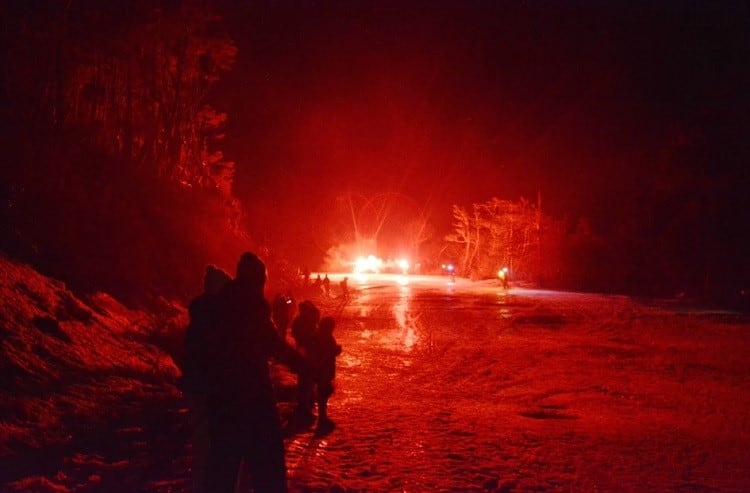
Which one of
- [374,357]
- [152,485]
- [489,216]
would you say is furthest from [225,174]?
[489,216]

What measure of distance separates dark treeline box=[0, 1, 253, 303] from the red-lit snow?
2.71m

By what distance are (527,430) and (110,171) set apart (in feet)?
50.7

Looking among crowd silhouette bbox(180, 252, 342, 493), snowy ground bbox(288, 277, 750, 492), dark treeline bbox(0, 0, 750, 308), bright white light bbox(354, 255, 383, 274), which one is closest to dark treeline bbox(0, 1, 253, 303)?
dark treeline bbox(0, 0, 750, 308)

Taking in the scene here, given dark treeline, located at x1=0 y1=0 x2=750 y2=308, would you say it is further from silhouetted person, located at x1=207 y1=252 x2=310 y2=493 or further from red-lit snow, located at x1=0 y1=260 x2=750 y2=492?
silhouetted person, located at x1=207 y1=252 x2=310 y2=493

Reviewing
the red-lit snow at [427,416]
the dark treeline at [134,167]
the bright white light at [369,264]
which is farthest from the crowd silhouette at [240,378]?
the bright white light at [369,264]

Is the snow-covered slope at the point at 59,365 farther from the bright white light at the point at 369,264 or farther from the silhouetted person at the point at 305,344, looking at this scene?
the bright white light at the point at 369,264

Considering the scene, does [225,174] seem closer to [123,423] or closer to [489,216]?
[123,423]

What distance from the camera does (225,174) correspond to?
30.0 m

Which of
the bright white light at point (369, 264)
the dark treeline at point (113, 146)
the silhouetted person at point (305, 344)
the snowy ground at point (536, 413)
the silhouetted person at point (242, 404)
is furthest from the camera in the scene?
the bright white light at point (369, 264)

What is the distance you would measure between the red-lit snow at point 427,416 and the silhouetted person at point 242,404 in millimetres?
1940

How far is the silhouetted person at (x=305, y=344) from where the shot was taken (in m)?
8.37

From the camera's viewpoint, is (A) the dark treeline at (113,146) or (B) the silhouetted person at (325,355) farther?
(A) the dark treeline at (113,146)

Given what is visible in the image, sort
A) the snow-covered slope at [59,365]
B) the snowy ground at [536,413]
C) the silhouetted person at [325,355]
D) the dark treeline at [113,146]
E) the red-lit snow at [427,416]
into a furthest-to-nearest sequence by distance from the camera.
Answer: the dark treeline at [113,146] < the silhouetted person at [325,355] < the snow-covered slope at [59,365] < the snowy ground at [536,413] < the red-lit snow at [427,416]

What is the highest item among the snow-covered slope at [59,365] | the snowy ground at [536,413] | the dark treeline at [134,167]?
the dark treeline at [134,167]
